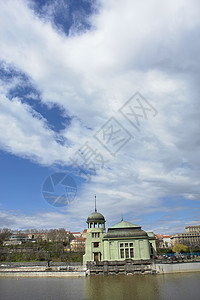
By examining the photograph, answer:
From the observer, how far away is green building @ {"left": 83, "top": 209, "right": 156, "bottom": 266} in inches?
2431

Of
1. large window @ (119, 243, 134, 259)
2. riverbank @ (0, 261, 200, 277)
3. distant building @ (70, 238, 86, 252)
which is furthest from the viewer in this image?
distant building @ (70, 238, 86, 252)

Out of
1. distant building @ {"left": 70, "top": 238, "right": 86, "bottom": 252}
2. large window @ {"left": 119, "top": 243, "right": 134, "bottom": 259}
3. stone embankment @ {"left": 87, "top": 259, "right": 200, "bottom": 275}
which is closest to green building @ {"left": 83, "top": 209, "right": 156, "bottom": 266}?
large window @ {"left": 119, "top": 243, "right": 134, "bottom": 259}

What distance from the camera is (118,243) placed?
6291 centimetres

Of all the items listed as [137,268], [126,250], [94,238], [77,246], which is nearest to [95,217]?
[94,238]

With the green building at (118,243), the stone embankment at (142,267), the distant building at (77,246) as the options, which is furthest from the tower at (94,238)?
the distant building at (77,246)

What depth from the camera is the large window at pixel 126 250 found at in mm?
61719

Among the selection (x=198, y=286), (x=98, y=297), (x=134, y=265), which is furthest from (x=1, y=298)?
(x=134, y=265)

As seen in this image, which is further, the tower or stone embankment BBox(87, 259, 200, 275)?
the tower

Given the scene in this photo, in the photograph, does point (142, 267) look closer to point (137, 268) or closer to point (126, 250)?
point (137, 268)

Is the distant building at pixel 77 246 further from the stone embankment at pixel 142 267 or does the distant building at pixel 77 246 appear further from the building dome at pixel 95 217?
the stone embankment at pixel 142 267

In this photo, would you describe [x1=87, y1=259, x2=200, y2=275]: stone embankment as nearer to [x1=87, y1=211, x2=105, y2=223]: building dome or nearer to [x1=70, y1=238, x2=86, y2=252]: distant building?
[x1=87, y1=211, x2=105, y2=223]: building dome

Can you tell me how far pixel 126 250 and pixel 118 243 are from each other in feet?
9.26

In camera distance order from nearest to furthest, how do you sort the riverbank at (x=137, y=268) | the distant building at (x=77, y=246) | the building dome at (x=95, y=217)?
the riverbank at (x=137, y=268), the building dome at (x=95, y=217), the distant building at (x=77, y=246)

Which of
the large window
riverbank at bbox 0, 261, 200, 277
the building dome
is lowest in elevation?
riverbank at bbox 0, 261, 200, 277
